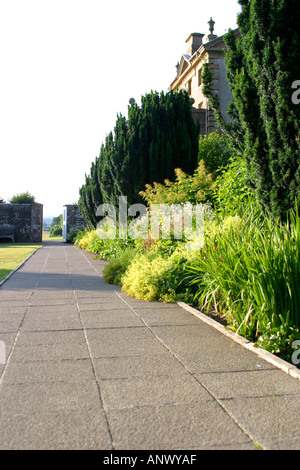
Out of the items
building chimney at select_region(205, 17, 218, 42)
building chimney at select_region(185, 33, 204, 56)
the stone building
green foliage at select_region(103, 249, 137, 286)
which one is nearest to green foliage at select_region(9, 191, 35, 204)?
the stone building

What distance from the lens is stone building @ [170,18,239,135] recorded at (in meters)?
23.9

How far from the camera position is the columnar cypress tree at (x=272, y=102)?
5.02 meters

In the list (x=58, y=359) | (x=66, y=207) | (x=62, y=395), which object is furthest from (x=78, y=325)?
(x=66, y=207)

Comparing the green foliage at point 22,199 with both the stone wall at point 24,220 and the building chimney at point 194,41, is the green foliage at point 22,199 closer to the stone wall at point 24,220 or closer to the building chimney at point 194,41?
the stone wall at point 24,220

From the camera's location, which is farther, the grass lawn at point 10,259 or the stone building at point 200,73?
the stone building at point 200,73

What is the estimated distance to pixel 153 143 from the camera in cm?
1241

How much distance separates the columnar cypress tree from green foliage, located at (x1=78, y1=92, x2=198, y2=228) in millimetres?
6731

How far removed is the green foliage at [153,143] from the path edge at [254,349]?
7.32m

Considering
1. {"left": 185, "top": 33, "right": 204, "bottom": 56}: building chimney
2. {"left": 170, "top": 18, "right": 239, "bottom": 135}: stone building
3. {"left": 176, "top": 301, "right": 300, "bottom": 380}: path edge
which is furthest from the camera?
{"left": 185, "top": 33, "right": 204, "bottom": 56}: building chimney

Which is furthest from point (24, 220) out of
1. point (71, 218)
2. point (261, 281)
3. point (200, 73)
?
point (261, 281)

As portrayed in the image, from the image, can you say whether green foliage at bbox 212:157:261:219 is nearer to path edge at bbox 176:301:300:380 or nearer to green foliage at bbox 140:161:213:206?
green foliage at bbox 140:161:213:206

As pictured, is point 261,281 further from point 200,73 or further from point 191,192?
point 200,73

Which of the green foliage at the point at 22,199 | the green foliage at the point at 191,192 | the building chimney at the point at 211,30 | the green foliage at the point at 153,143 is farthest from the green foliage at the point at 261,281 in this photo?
the green foliage at the point at 22,199
